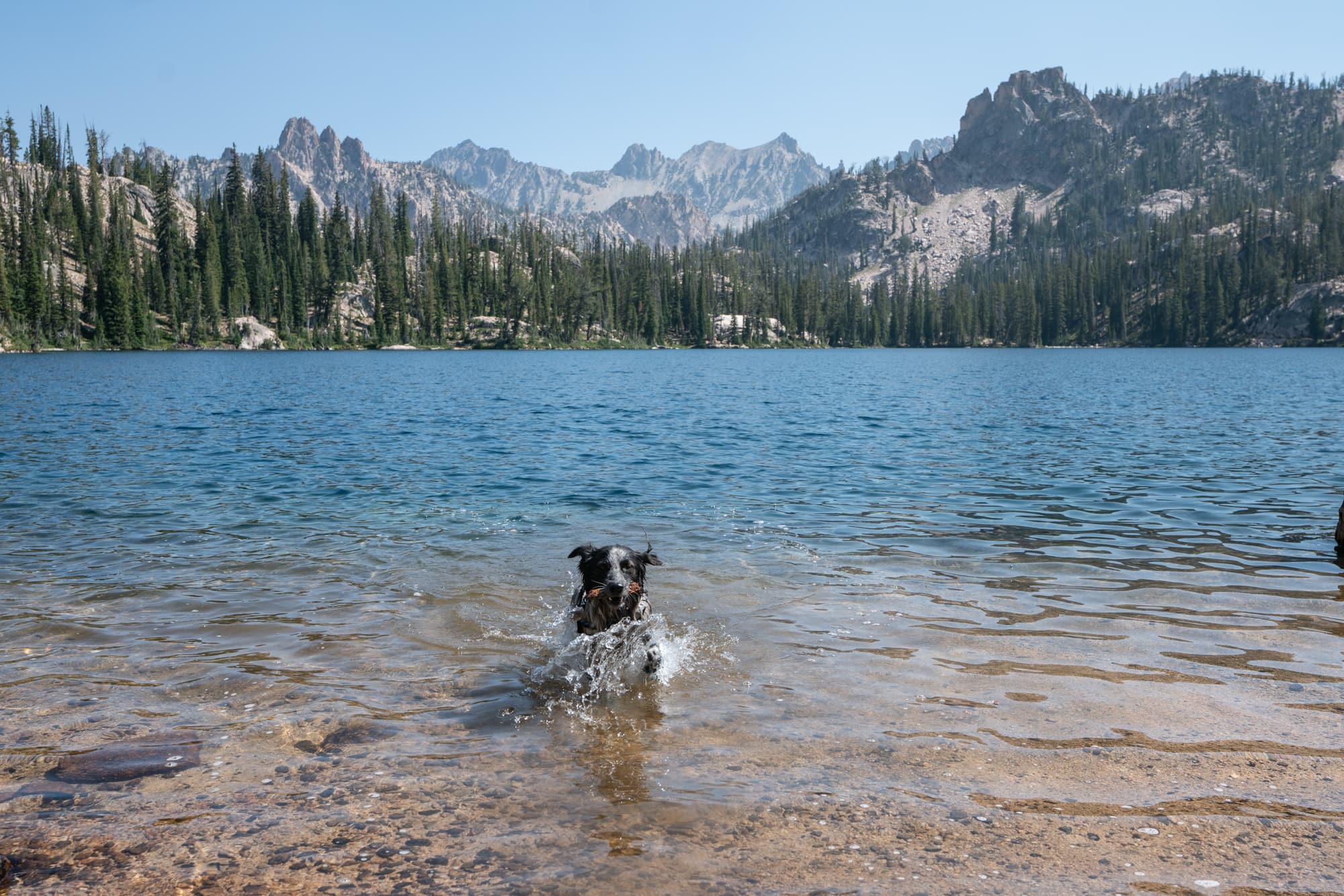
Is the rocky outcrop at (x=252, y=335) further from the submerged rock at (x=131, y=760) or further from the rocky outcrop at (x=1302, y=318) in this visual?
the rocky outcrop at (x=1302, y=318)

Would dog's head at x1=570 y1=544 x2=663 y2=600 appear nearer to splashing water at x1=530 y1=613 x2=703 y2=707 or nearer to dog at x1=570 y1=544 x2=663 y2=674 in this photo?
dog at x1=570 y1=544 x2=663 y2=674

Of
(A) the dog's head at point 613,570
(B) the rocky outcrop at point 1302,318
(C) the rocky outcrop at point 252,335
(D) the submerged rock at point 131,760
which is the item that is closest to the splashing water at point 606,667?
(A) the dog's head at point 613,570

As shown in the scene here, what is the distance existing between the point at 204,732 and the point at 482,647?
3289 mm

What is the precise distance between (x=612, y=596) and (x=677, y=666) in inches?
55.1

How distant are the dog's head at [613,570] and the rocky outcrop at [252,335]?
151m

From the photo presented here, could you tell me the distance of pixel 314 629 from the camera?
10.2 meters

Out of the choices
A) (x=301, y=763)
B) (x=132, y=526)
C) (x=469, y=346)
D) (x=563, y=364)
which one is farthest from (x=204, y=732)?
(x=469, y=346)

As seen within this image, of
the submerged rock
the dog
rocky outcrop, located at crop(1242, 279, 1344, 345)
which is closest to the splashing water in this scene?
the dog

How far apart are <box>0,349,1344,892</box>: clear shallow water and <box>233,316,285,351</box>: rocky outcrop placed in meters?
129

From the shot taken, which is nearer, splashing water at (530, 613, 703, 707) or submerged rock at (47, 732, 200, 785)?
submerged rock at (47, 732, 200, 785)

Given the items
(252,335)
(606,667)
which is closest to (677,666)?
(606,667)

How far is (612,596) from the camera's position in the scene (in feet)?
27.6

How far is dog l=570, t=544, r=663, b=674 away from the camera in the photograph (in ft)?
28.3

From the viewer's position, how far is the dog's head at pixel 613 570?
332 inches
